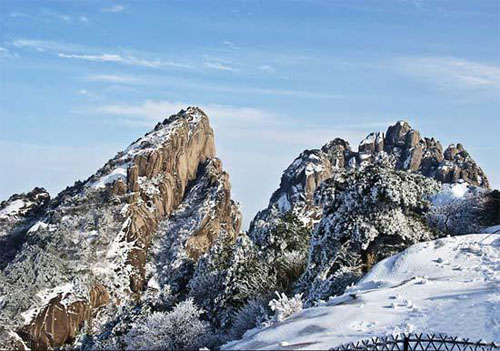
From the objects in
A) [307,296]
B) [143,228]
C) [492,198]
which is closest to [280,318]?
[307,296]

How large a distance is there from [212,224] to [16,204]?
36.2m

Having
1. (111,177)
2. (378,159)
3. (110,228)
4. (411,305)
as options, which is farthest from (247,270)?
(378,159)

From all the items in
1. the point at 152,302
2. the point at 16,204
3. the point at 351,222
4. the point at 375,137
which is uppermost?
the point at 375,137

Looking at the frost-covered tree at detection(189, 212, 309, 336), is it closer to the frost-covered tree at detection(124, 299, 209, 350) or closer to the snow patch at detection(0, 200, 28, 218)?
the frost-covered tree at detection(124, 299, 209, 350)

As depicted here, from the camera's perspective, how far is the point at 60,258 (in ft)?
243

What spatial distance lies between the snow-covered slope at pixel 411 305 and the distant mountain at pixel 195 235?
3.47 m

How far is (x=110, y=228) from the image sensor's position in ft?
277

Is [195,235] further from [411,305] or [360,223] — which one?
[411,305]

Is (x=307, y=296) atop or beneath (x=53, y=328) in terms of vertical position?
atop

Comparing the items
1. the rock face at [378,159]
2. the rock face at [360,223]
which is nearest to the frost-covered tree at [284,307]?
the rock face at [360,223]

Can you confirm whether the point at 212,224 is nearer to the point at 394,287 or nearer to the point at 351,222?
the point at 351,222

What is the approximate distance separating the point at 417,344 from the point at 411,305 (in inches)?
163

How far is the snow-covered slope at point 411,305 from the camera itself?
14453 millimetres

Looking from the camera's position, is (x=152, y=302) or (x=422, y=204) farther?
(x=152, y=302)
